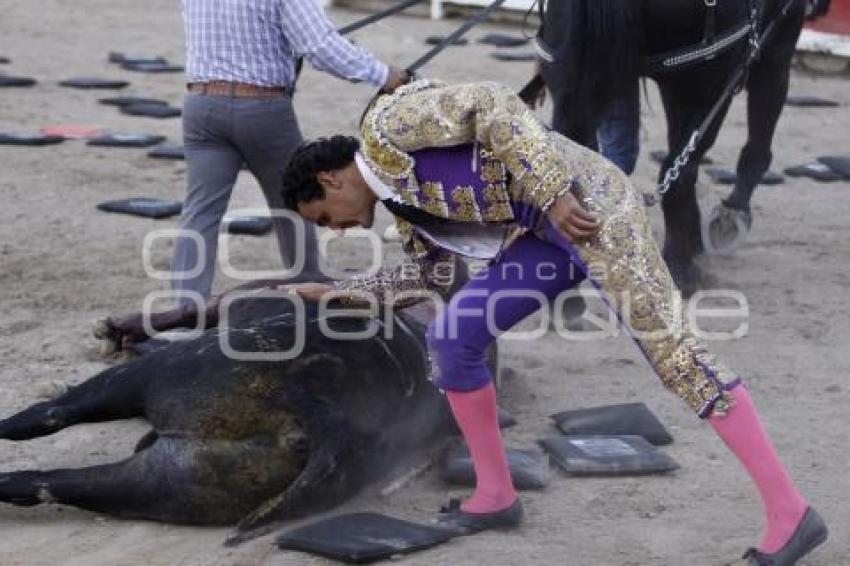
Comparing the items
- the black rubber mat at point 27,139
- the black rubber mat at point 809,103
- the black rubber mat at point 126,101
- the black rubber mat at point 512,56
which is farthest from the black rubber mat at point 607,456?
the black rubber mat at point 512,56

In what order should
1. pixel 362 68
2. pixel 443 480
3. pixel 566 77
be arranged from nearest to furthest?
pixel 443 480, pixel 362 68, pixel 566 77

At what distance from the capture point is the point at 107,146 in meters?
8.48

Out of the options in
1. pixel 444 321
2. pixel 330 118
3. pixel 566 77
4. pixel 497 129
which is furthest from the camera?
pixel 330 118

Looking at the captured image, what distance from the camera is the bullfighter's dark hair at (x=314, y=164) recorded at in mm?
3525

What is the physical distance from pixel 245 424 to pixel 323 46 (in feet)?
5.75

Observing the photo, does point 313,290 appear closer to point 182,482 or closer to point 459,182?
point 182,482

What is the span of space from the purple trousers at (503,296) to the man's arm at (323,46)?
5.53ft

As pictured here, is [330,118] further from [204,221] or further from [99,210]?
[204,221]

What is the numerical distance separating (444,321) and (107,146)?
528 centimetres

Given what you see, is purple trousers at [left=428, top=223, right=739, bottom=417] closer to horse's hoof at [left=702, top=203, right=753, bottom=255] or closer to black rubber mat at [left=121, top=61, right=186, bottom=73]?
horse's hoof at [left=702, top=203, right=753, bottom=255]

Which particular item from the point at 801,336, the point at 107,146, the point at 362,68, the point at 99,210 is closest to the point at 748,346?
the point at 801,336

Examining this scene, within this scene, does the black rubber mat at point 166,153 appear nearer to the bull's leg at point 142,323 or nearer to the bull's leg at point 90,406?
the bull's leg at point 142,323

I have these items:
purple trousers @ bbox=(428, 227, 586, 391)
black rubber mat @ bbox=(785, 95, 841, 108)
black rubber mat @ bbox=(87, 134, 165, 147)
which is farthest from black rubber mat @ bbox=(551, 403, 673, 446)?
black rubber mat @ bbox=(785, 95, 841, 108)

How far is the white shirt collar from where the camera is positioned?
3.46m
